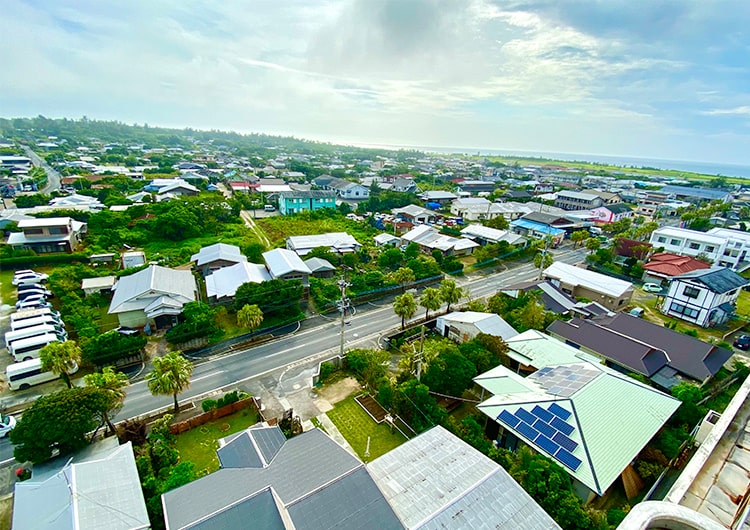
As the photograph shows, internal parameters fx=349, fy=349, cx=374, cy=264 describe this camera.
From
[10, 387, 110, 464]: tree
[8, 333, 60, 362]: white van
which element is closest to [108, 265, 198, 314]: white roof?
[8, 333, 60, 362]: white van

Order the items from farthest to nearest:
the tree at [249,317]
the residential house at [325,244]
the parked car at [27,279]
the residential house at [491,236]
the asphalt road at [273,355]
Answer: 1. the residential house at [491,236]
2. the residential house at [325,244]
3. the parked car at [27,279]
4. the tree at [249,317]
5. the asphalt road at [273,355]

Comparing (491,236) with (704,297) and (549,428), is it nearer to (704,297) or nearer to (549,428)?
(704,297)

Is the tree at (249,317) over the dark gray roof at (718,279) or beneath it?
beneath

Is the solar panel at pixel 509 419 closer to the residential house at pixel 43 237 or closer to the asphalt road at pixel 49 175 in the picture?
the residential house at pixel 43 237

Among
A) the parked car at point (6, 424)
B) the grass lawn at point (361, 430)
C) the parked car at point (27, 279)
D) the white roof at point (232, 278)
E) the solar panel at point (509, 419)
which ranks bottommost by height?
the grass lawn at point (361, 430)

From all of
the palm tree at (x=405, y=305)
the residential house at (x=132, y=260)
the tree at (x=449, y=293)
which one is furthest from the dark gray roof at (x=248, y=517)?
the residential house at (x=132, y=260)

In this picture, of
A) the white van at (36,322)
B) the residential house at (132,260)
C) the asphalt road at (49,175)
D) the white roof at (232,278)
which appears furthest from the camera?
the asphalt road at (49,175)

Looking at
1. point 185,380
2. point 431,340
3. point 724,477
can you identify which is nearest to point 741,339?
point 431,340
